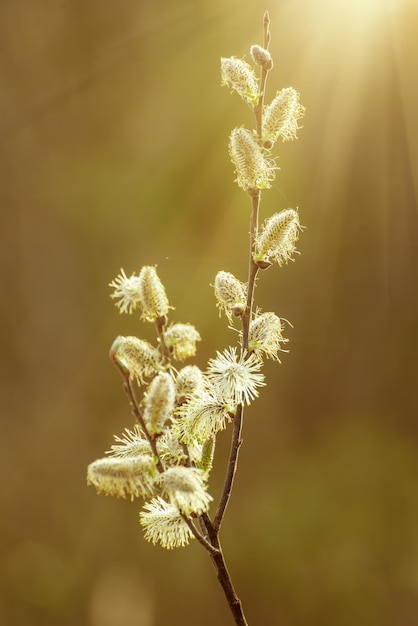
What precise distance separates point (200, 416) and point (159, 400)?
0.05 meters

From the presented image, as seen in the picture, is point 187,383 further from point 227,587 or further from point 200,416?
point 227,587

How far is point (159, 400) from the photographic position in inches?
12.8

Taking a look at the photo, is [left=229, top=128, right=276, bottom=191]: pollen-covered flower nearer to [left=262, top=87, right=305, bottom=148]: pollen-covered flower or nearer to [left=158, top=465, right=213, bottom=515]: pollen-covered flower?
[left=262, top=87, right=305, bottom=148]: pollen-covered flower

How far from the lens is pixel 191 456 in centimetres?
39

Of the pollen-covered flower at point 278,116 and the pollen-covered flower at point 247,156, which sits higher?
the pollen-covered flower at point 278,116

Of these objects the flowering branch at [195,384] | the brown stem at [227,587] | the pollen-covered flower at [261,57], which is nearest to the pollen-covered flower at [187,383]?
the flowering branch at [195,384]

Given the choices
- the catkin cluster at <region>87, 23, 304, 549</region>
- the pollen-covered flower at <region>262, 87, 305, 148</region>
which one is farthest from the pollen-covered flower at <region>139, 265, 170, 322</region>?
the pollen-covered flower at <region>262, 87, 305, 148</region>

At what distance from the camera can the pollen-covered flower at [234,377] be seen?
0.37 meters

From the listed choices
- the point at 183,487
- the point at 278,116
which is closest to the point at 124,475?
the point at 183,487

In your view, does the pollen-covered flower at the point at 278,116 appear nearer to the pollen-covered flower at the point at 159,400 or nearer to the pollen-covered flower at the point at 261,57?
the pollen-covered flower at the point at 261,57

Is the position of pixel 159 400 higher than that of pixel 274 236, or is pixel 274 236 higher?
pixel 274 236

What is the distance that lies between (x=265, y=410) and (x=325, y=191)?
499 millimetres

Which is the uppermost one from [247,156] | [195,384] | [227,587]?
[247,156]

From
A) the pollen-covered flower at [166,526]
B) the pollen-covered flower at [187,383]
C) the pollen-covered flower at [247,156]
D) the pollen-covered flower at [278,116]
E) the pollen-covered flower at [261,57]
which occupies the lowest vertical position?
the pollen-covered flower at [166,526]
